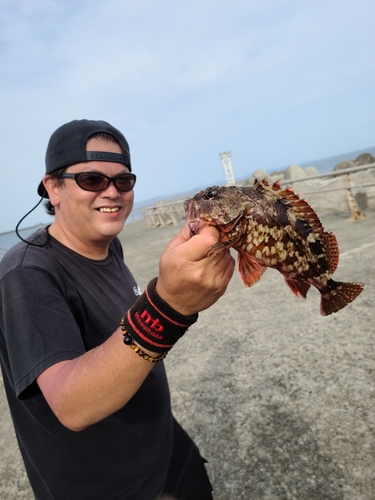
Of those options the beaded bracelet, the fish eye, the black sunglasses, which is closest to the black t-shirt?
the beaded bracelet

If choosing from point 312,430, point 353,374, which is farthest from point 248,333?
point 312,430

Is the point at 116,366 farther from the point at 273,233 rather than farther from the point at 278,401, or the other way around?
the point at 278,401

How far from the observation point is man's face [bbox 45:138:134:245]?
228 centimetres

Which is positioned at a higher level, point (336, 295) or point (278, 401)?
point (336, 295)

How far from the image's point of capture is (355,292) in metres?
2.46

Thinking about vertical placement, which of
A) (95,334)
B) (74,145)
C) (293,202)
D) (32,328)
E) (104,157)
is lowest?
(95,334)

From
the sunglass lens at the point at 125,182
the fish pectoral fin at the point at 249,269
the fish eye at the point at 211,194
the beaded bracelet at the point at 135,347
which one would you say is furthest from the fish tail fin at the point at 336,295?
the sunglass lens at the point at 125,182

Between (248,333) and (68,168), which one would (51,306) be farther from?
(248,333)

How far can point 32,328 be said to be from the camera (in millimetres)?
1519

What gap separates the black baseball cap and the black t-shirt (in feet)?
1.59

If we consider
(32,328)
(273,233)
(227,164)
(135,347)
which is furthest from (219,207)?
(227,164)

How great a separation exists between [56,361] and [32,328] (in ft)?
0.62

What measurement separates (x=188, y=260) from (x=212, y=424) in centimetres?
282

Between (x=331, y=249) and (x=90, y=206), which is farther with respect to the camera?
(x=331, y=249)
